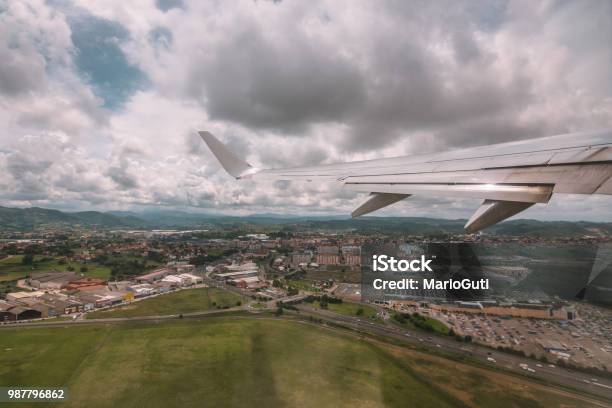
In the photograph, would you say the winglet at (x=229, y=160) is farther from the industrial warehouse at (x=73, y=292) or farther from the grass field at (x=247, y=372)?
the industrial warehouse at (x=73, y=292)

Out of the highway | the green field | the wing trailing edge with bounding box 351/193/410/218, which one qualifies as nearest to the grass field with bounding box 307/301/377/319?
the highway

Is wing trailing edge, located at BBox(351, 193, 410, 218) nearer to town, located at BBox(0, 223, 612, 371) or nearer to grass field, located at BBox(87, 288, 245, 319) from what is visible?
town, located at BBox(0, 223, 612, 371)

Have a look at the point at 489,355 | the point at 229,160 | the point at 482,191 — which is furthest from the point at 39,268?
the point at 482,191

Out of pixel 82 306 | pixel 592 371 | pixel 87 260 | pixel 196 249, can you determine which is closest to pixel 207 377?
pixel 592 371

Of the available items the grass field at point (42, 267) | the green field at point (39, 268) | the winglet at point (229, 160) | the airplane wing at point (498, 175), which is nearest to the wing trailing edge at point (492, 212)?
the airplane wing at point (498, 175)

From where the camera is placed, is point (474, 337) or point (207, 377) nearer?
point (207, 377)

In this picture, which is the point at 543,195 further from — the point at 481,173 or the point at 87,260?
the point at 87,260
